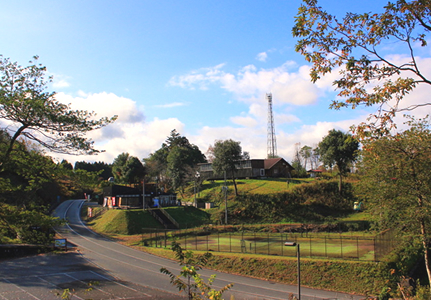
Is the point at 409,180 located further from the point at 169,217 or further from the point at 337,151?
the point at 337,151

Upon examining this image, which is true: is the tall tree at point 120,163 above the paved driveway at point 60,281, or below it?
above

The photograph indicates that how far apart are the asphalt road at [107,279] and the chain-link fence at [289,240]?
451 cm

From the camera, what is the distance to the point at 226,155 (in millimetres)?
59125

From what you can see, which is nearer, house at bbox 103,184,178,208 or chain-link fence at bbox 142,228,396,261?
chain-link fence at bbox 142,228,396,261

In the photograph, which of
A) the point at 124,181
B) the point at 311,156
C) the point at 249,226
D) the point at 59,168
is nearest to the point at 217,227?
the point at 249,226

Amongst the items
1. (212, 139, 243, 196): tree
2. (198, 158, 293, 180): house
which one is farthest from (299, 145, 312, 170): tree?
(212, 139, 243, 196): tree

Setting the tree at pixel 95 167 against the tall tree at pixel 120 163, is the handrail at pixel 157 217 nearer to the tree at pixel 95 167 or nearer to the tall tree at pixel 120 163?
the tall tree at pixel 120 163

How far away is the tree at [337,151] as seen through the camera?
5458 centimetres

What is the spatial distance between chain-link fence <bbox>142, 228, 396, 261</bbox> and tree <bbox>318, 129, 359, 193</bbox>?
62.4 feet

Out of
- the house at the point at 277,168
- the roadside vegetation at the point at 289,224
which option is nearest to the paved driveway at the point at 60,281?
the roadside vegetation at the point at 289,224

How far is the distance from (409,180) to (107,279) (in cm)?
2071

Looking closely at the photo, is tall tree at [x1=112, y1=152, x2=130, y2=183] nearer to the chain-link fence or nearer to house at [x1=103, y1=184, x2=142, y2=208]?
house at [x1=103, y1=184, x2=142, y2=208]

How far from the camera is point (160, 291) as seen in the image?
2127 cm

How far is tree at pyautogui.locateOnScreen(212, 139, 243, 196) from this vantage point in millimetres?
59031
